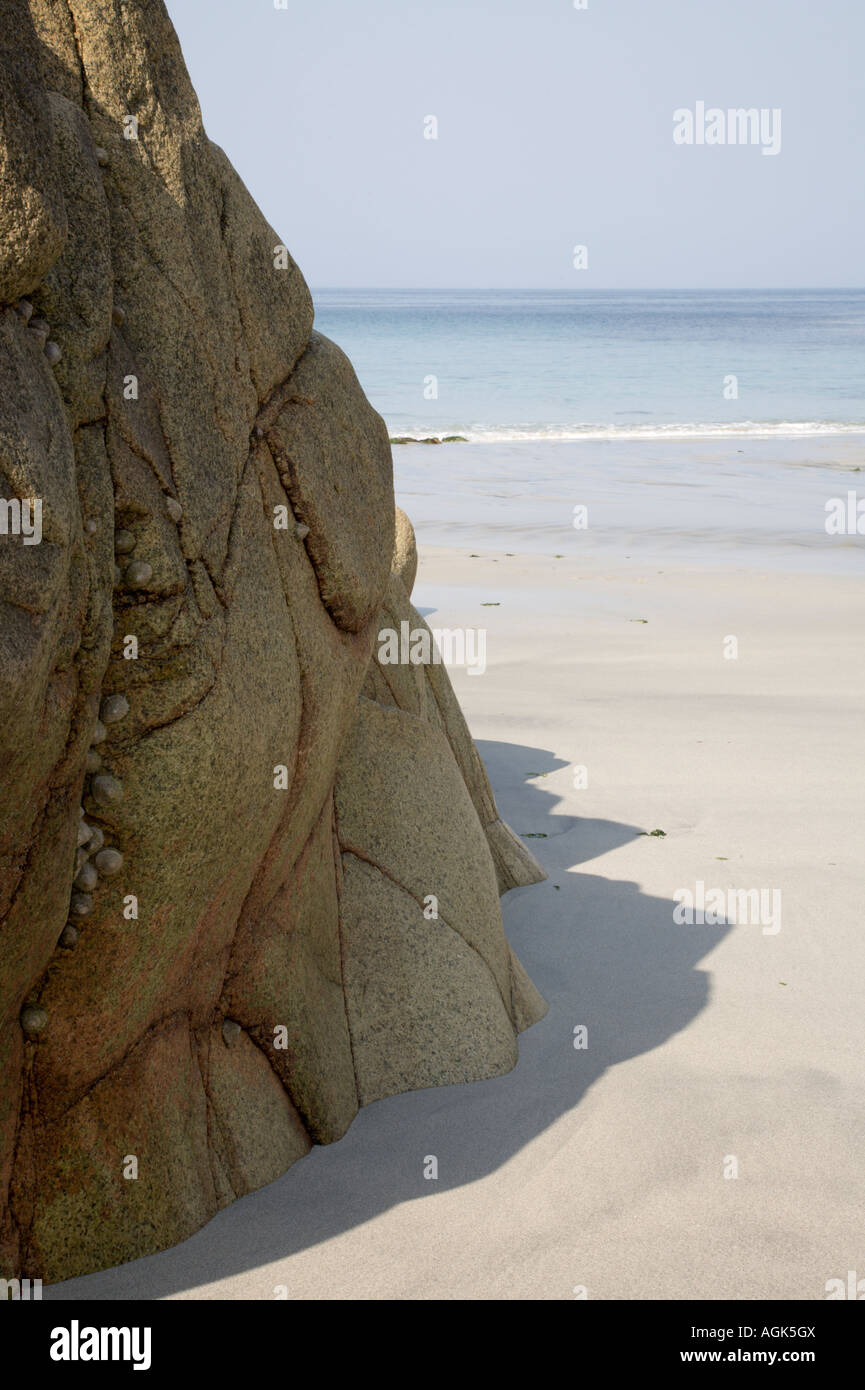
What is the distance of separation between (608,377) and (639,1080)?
4666cm

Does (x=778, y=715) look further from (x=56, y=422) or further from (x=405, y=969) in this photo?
(x=56, y=422)

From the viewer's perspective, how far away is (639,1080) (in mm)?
4809

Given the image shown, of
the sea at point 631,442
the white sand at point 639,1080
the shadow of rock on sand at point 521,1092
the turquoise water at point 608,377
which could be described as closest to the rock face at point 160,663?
the shadow of rock on sand at point 521,1092

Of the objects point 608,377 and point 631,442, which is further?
point 608,377

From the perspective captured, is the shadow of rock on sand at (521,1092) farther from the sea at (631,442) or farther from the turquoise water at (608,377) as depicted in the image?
the sea at (631,442)

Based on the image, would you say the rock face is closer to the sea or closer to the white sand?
the white sand

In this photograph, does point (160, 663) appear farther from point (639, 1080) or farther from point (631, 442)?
point (631, 442)

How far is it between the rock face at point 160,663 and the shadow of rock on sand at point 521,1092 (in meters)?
0.10

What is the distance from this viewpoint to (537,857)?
7238 millimetres

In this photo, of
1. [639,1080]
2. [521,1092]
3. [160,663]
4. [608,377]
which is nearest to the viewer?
[160,663]

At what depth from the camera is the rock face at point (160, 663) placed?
3.14m

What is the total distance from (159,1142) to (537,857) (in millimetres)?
3769

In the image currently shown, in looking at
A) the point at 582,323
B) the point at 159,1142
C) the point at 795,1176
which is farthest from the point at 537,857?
the point at 582,323

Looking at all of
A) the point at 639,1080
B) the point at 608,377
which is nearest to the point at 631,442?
the point at 608,377
